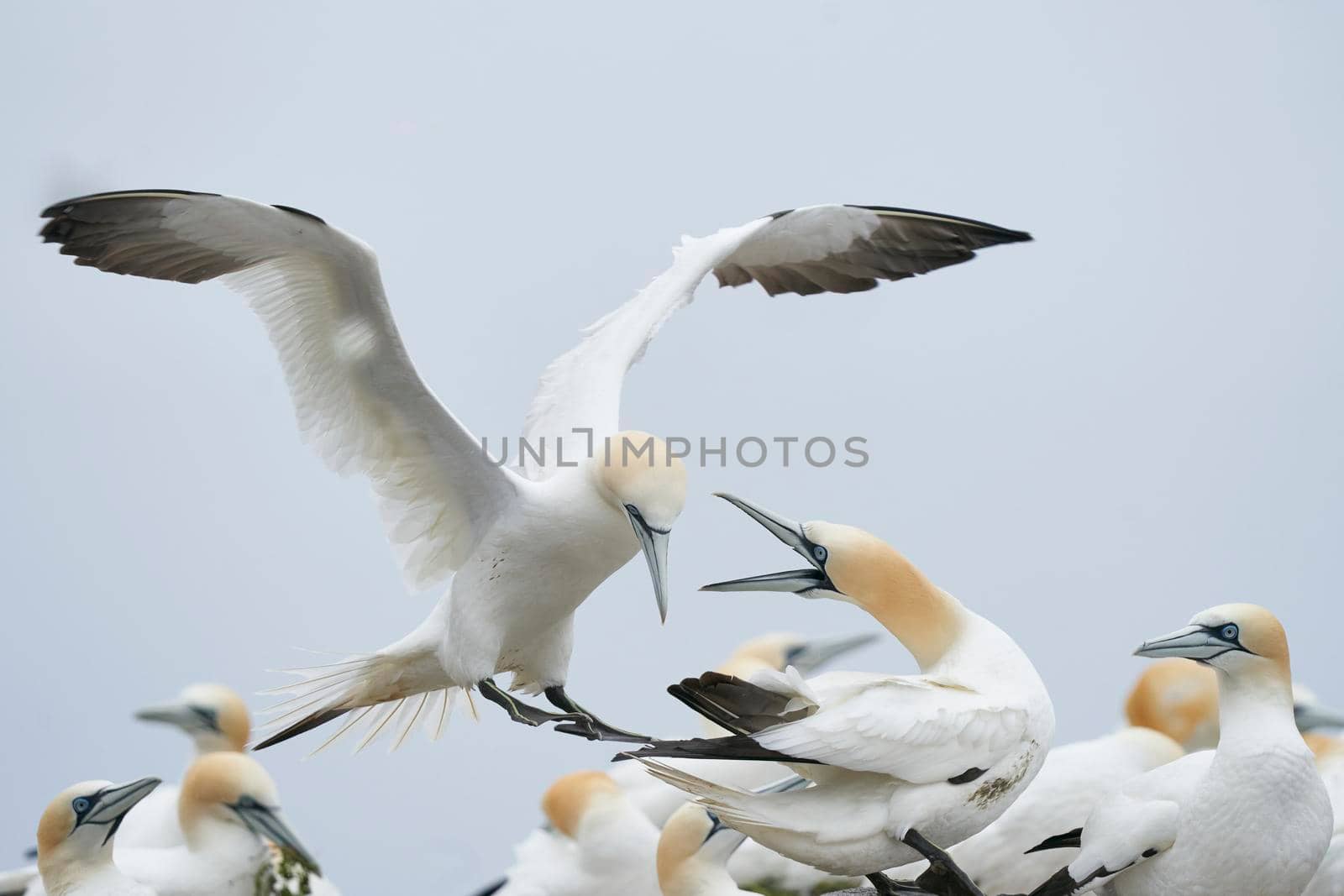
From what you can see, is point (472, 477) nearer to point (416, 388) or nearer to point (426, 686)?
point (416, 388)

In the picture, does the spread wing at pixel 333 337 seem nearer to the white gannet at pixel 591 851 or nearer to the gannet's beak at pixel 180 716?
the white gannet at pixel 591 851

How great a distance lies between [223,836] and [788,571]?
402 centimetres

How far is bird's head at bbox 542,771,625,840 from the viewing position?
26.0ft

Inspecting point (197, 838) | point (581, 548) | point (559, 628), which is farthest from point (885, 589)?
point (197, 838)

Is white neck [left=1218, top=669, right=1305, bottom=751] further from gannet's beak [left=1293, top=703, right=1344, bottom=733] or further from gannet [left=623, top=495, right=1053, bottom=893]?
gannet's beak [left=1293, top=703, right=1344, bottom=733]

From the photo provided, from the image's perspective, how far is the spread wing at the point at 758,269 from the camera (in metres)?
6.66

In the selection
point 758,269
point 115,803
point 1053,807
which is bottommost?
point 115,803

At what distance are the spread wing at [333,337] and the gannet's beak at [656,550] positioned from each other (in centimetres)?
68

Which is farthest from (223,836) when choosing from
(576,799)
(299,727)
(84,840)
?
(299,727)

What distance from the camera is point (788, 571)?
16.7 feet

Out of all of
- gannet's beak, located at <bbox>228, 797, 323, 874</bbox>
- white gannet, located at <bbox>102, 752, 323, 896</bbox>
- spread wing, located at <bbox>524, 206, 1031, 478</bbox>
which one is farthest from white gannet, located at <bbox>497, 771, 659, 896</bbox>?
spread wing, located at <bbox>524, 206, 1031, 478</bbox>

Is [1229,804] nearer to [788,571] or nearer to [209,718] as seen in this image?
[788,571]

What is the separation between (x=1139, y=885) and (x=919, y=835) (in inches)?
40.9

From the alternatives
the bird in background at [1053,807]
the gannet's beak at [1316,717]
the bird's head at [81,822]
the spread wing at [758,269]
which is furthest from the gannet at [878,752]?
the gannet's beak at [1316,717]
